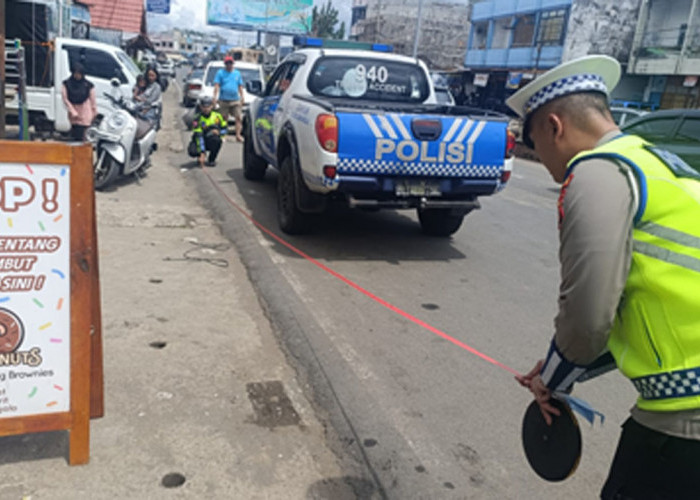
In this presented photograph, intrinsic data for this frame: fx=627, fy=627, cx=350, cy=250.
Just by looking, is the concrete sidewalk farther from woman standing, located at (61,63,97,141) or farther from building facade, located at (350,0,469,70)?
building facade, located at (350,0,469,70)

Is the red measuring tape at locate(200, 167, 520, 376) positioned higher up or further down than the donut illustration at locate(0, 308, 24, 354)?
further down

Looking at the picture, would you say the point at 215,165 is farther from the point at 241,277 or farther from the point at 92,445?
the point at 92,445

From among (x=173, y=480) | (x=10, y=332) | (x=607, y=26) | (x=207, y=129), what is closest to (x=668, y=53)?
(x=607, y=26)

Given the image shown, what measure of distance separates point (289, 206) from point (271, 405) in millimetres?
3634

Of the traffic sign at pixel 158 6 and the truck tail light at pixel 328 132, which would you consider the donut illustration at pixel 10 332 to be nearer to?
the truck tail light at pixel 328 132

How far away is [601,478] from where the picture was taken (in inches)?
120

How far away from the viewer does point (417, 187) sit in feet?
20.1

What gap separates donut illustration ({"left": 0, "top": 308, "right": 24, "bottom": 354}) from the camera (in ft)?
8.61

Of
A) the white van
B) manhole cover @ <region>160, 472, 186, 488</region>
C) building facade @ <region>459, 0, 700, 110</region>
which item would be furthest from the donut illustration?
building facade @ <region>459, 0, 700, 110</region>

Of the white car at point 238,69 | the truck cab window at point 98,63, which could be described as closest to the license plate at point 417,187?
the truck cab window at point 98,63

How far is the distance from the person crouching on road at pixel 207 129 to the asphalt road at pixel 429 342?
2809 mm

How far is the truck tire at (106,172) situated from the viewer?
8539 mm

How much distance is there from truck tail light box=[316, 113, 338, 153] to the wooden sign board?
327 cm

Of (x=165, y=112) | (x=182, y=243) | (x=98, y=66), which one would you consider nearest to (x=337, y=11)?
(x=165, y=112)
